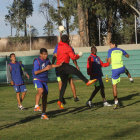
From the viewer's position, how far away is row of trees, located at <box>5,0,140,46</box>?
4053 centimetres

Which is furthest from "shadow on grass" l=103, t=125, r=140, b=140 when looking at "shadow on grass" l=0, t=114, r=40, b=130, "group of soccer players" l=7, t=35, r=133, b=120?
"shadow on grass" l=0, t=114, r=40, b=130

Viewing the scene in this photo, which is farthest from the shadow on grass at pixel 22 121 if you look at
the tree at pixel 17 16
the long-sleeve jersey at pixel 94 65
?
the tree at pixel 17 16

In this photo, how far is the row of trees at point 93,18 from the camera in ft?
133

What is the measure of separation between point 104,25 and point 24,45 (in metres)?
17.1

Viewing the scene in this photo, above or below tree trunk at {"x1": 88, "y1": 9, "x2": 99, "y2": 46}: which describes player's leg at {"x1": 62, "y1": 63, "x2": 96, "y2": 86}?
below

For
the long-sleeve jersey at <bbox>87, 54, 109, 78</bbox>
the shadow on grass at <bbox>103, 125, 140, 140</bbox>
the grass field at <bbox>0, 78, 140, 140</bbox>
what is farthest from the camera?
the long-sleeve jersey at <bbox>87, 54, 109, 78</bbox>

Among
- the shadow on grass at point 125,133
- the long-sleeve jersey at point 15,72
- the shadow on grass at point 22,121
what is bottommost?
the shadow on grass at point 22,121

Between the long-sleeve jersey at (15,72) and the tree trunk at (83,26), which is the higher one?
the tree trunk at (83,26)

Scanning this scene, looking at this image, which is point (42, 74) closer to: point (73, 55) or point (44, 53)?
point (44, 53)

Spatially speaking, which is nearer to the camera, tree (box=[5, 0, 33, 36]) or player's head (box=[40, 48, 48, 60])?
player's head (box=[40, 48, 48, 60])

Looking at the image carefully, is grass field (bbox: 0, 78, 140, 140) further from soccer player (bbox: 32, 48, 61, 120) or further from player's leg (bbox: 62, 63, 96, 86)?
player's leg (bbox: 62, 63, 96, 86)

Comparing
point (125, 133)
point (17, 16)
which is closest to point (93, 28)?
point (17, 16)

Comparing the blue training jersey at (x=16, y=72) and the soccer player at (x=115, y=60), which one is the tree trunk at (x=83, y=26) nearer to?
the blue training jersey at (x=16, y=72)

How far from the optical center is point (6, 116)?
1211cm
